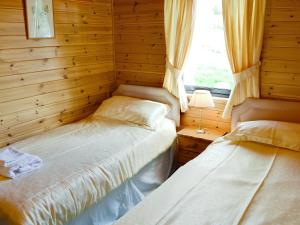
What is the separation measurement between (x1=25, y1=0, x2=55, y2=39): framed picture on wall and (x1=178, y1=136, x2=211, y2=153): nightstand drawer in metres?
1.61

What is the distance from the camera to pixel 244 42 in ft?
8.64

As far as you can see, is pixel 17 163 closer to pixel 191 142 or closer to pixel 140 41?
pixel 191 142

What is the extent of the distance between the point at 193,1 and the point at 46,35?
1431 millimetres

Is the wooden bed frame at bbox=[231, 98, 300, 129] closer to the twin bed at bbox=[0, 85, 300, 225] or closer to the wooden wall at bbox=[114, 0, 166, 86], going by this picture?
the twin bed at bbox=[0, 85, 300, 225]

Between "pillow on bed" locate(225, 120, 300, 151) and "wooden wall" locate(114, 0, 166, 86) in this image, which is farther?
"wooden wall" locate(114, 0, 166, 86)

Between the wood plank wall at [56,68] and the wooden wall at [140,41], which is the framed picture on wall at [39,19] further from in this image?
the wooden wall at [140,41]

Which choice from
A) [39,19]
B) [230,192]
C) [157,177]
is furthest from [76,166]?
[39,19]

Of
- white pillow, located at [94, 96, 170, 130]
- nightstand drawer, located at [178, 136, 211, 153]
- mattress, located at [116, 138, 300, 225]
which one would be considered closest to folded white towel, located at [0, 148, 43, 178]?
mattress, located at [116, 138, 300, 225]

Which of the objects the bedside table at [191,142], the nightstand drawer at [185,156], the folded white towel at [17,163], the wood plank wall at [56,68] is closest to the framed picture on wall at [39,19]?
the wood plank wall at [56,68]

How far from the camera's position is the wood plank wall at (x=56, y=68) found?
242 centimetres

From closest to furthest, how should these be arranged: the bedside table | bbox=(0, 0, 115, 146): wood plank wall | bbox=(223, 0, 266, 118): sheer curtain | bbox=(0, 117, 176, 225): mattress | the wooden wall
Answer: bbox=(0, 117, 176, 225): mattress, bbox=(0, 0, 115, 146): wood plank wall, bbox=(223, 0, 266, 118): sheer curtain, the bedside table, the wooden wall

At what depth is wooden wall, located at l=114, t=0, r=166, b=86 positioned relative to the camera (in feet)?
10.4

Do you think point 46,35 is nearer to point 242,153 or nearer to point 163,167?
point 163,167

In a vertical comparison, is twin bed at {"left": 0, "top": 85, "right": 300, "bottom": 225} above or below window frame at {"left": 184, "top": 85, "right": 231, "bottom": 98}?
below
